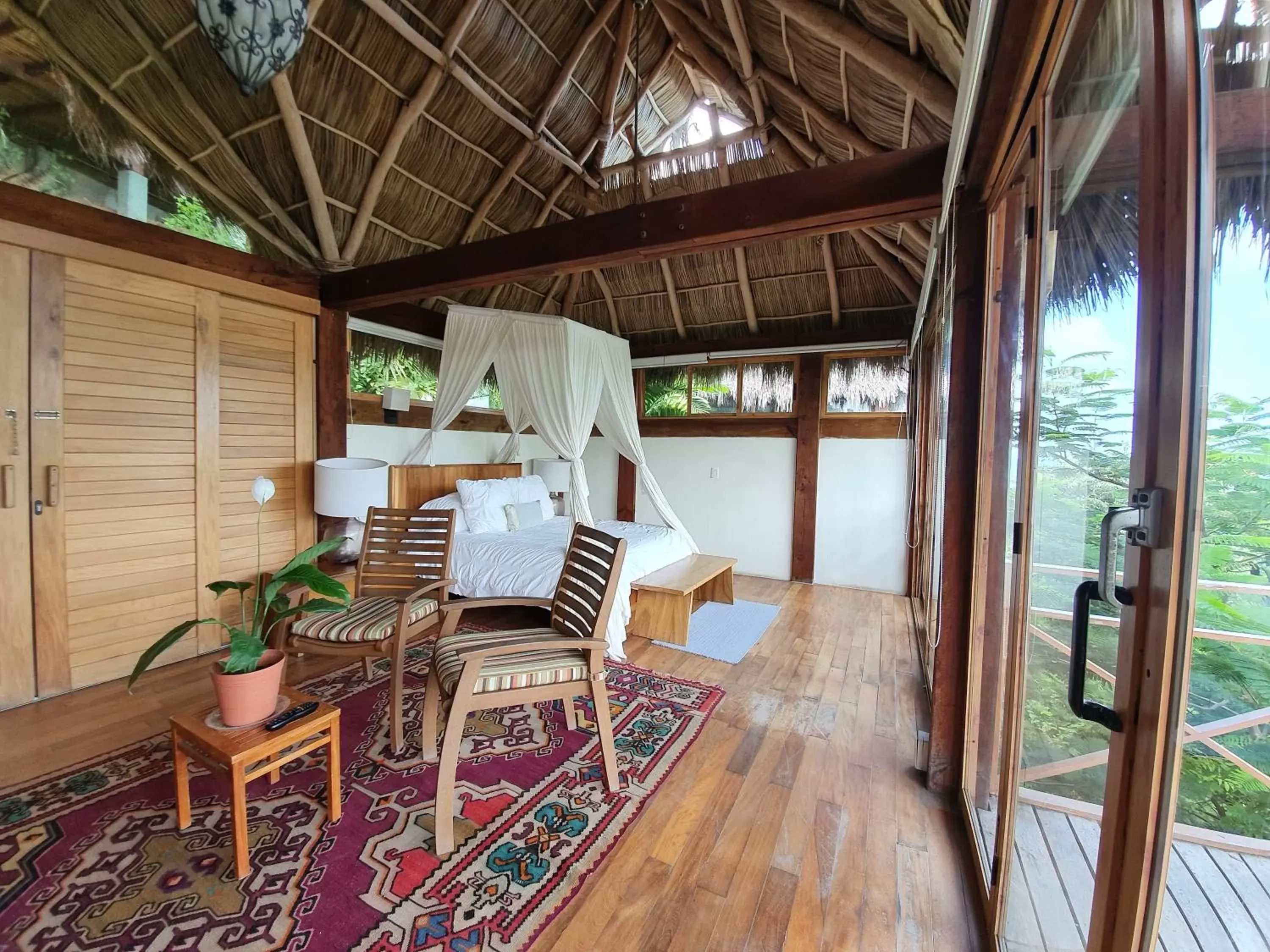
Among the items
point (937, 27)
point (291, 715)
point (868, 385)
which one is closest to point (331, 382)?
point (291, 715)

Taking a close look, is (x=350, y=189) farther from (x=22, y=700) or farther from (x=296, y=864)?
(x=296, y=864)

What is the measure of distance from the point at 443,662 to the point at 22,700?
233 cm

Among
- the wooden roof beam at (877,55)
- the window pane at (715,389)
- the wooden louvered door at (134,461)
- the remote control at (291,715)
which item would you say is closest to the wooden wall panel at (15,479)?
the wooden louvered door at (134,461)

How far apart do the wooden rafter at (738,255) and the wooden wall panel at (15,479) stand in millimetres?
3713

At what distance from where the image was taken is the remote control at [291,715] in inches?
58.9

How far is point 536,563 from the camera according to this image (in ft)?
10.6

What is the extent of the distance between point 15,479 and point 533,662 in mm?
2678

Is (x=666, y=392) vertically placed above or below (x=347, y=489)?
above

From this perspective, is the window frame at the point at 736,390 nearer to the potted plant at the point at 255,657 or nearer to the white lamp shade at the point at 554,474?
the white lamp shade at the point at 554,474

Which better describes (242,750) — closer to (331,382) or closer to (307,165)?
(331,382)

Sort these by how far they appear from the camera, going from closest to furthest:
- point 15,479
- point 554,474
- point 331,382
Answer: point 15,479 < point 331,382 < point 554,474

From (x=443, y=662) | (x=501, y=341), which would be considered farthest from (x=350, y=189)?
(x=443, y=662)

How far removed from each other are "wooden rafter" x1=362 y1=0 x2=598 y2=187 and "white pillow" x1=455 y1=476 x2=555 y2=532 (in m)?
2.70

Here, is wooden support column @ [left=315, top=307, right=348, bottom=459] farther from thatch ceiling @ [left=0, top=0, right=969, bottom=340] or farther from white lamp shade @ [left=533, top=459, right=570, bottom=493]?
white lamp shade @ [left=533, top=459, right=570, bottom=493]
